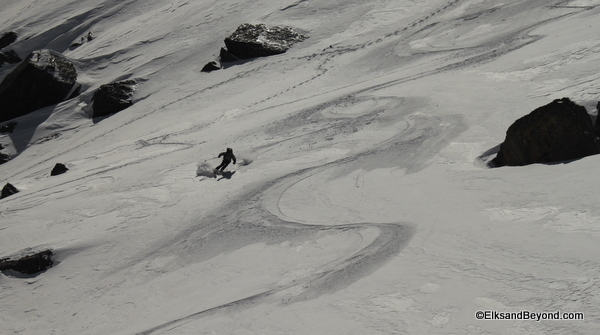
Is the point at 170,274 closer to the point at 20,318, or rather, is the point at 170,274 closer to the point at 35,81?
the point at 20,318

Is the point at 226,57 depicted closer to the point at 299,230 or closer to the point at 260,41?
the point at 260,41

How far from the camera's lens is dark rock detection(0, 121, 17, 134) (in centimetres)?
2145

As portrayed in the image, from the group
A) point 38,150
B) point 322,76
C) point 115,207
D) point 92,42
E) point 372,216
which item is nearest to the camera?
point 372,216

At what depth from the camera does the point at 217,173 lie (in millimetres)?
12914

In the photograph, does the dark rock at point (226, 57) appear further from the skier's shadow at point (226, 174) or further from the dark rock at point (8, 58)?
the dark rock at point (8, 58)

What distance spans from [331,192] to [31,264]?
5485mm

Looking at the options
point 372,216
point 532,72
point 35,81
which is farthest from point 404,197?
point 35,81

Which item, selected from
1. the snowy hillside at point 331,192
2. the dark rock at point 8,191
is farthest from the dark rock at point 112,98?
the dark rock at point 8,191

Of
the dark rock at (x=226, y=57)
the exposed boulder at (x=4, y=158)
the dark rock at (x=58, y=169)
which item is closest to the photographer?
the dark rock at (x=58, y=169)

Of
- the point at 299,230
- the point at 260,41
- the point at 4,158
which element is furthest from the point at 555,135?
the point at 4,158

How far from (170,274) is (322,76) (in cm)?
996

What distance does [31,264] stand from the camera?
34.9 feet

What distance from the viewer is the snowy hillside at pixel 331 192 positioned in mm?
7375

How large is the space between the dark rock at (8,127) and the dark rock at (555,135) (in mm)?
18130
